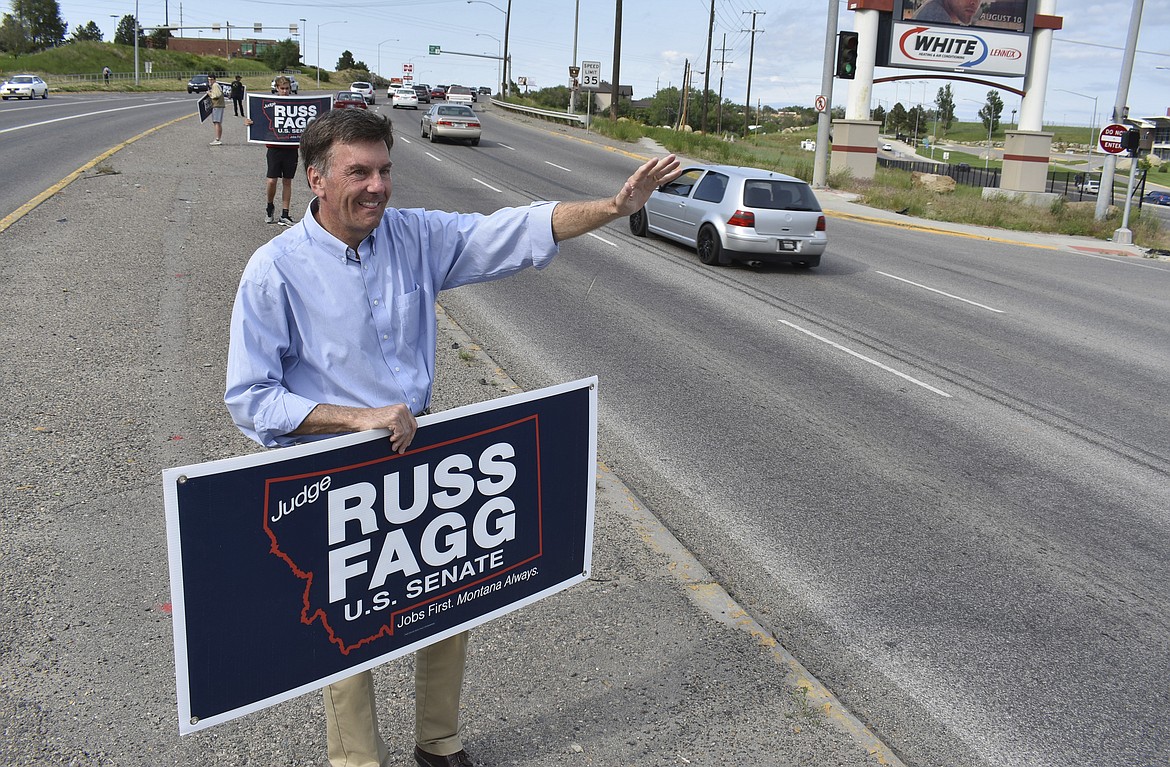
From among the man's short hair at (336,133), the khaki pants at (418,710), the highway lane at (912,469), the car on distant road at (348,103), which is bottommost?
the highway lane at (912,469)

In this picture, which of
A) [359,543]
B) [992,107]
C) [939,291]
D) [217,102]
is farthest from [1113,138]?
[992,107]

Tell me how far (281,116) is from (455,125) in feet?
72.1

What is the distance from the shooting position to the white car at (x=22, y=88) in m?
51.6

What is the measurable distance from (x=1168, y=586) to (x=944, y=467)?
1.85m

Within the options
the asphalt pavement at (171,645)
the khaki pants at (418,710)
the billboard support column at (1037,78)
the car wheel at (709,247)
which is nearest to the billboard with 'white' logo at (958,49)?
the billboard support column at (1037,78)

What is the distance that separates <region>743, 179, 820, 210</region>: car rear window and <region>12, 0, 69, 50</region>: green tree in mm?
134038

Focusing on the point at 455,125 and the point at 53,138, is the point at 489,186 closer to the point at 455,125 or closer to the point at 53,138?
the point at 53,138

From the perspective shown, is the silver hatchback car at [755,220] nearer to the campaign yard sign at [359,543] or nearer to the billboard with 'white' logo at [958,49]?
the campaign yard sign at [359,543]

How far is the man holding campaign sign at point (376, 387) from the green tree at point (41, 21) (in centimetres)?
14306

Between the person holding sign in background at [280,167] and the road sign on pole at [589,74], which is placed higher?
the road sign on pole at [589,74]

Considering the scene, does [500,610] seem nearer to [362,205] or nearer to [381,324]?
[381,324]

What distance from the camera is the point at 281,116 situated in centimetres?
1452

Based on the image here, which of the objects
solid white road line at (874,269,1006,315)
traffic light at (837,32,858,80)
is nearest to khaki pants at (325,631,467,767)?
solid white road line at (874,269,1006,315)

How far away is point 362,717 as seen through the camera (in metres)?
2.92
